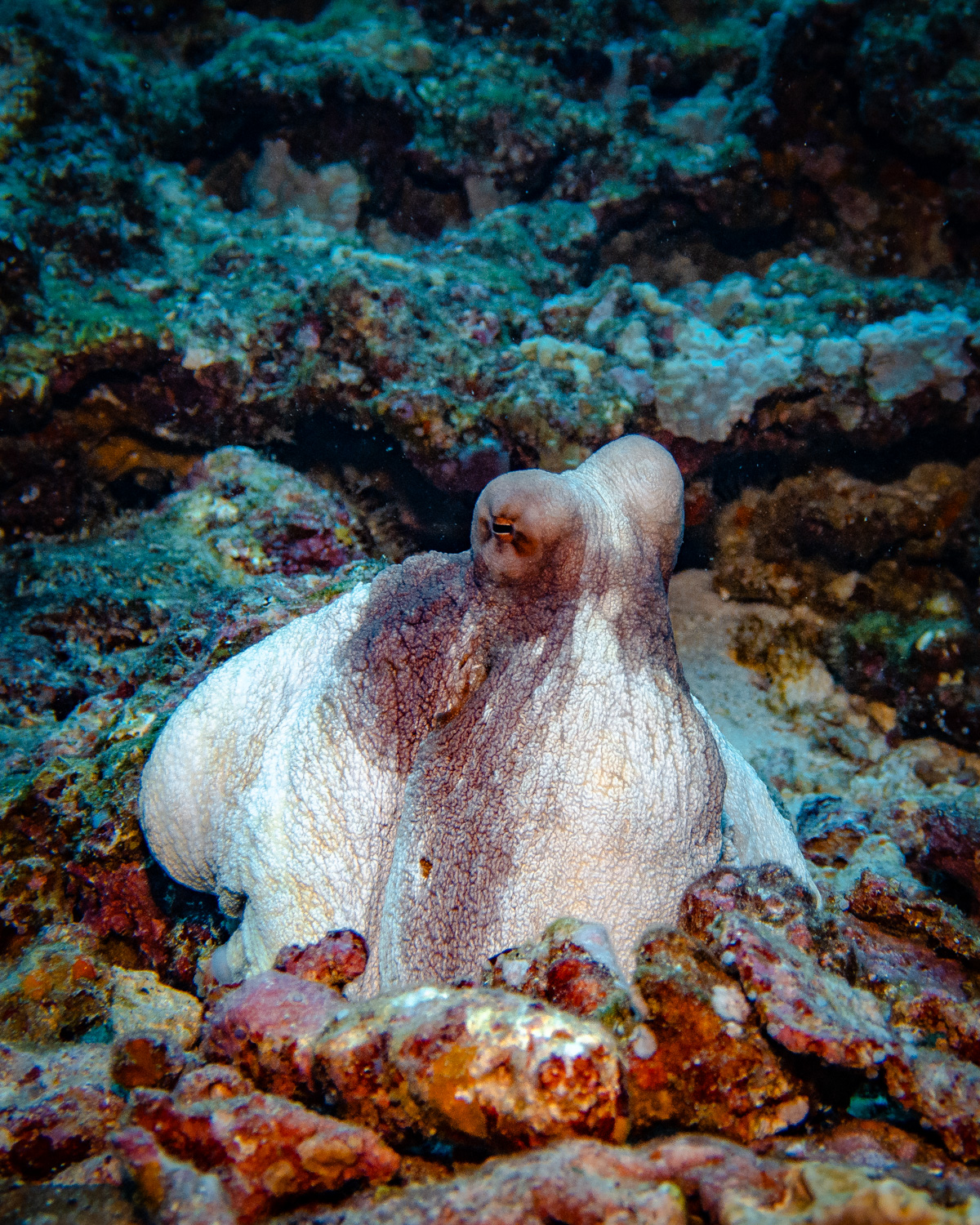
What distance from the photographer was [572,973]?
178cm

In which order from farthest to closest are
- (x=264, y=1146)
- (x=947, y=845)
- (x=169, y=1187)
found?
1. (x=947, y=845)
2. (x=264, y=1146)
3. (x=169, y=1187)

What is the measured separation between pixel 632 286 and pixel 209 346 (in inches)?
171

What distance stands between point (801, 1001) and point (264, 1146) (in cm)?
126

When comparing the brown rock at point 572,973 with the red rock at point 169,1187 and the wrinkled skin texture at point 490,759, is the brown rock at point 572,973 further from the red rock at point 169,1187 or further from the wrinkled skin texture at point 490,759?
the red rock at point 169,1187

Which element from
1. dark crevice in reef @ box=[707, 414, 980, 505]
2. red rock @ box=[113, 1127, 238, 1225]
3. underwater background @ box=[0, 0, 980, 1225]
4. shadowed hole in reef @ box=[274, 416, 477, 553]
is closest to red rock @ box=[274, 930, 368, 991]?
underwater background @ box=[0, 0, 980, 1225]

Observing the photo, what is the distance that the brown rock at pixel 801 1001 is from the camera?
1.60m

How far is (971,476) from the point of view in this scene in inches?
268

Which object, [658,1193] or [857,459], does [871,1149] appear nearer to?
[658,1193]

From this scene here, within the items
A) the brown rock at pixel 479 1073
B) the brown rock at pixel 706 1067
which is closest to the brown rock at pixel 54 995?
the brown rock at pixel 479 1073

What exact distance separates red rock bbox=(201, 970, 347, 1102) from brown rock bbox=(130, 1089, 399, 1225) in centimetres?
24

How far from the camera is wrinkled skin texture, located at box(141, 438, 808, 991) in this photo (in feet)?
6.72

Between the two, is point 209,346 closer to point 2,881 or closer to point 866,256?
point 2,881

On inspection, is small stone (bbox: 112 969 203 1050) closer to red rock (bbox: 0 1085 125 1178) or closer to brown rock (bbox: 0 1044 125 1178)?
brown rock (bbox: 0 1044 125 1178)

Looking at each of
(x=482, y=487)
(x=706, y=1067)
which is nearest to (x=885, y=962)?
(x=706, y=1067)
